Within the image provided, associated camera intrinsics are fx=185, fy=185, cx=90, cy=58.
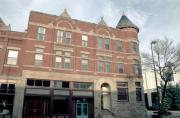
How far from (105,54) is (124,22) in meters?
8.28

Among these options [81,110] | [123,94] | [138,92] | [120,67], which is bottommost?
[81,110]

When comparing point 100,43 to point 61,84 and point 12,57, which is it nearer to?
point 61,84

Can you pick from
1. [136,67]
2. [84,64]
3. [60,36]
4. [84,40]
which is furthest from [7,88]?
[136,67]

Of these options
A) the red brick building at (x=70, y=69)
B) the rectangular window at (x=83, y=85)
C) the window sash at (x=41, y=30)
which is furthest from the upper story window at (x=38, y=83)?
the window sash at (x=41, y=30)

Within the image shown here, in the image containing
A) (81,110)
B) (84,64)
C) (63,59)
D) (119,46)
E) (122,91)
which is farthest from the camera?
(119,46)

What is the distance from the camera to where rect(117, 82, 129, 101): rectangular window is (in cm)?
3017

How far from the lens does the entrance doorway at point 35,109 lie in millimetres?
23922

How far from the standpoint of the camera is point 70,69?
27797 mm

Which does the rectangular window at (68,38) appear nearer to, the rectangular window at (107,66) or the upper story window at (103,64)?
the upper story window at (103,64)

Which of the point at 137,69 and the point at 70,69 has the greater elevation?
the point at 137,69

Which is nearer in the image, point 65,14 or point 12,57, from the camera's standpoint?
point 12,57

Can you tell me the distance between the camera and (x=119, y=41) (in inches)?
1324

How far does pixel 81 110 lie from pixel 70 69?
623 cm

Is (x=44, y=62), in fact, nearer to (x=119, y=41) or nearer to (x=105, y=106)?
(x=105, y=106)
